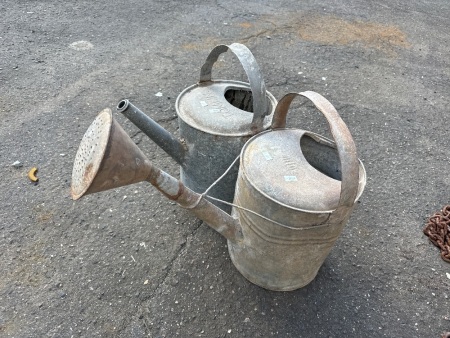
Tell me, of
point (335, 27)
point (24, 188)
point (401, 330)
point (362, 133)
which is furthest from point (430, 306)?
point (335, 27)

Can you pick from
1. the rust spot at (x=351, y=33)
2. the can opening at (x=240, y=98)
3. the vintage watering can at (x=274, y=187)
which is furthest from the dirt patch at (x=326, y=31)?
the vintage watering can at (x=274, y=187)

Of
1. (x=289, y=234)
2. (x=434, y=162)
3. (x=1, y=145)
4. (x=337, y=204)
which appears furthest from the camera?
(x=434, y=162)

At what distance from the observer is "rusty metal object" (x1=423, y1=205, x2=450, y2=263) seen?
2320 mm

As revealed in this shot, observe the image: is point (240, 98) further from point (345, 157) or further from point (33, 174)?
point (33, 174)

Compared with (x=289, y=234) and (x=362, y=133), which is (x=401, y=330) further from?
(x=362, y=133)

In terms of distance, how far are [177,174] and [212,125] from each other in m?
0.89

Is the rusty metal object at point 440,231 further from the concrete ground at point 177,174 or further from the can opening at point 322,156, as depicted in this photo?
the can opening at point 322,156

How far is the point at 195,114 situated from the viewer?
1.98 m

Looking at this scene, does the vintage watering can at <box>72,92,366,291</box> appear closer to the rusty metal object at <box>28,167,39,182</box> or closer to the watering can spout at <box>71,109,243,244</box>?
the watering can spout at <box>71,109,243,244</box>

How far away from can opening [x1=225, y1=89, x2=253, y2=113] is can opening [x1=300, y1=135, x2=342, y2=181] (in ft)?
1.76

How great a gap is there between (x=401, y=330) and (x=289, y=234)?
0.86 meters

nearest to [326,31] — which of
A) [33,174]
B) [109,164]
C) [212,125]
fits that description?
[212,125]

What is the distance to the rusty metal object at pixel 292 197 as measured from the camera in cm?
150

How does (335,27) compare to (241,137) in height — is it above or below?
below
